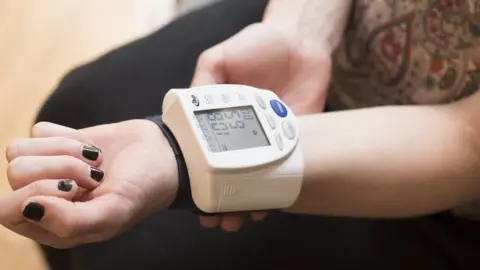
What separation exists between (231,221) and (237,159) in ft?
0.32

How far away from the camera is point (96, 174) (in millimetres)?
571

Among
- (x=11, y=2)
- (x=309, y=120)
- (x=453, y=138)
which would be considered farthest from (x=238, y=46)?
(x=11, y=2)

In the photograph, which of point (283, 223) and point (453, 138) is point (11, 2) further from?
point (453, 138)

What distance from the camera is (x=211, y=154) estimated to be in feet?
1.89

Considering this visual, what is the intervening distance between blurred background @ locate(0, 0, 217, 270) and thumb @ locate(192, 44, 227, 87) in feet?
2.22

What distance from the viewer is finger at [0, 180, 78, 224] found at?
1.75 feet

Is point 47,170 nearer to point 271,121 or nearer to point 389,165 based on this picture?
point 271,121

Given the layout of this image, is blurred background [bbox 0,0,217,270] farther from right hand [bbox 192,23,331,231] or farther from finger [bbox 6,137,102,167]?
finger [bbox 6,137,102,167]

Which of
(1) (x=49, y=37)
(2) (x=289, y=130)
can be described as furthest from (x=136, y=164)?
(1) (x=49, y=37)

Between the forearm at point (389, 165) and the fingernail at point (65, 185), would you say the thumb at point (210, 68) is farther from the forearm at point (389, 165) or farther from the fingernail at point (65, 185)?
the fingernail at point (65, 185)

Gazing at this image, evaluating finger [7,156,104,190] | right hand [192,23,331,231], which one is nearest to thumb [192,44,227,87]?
right hand [192,23,331,231]

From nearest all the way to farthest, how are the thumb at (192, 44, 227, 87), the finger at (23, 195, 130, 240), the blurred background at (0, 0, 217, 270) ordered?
1. the finger at (23, 195, 130, 240)
2. the thumb at (192, 44, 227, 87)
3. the blurred background at (0, 0, 217, 270)

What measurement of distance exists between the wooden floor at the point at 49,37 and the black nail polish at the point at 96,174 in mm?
836

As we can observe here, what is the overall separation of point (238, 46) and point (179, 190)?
226 millimetres
